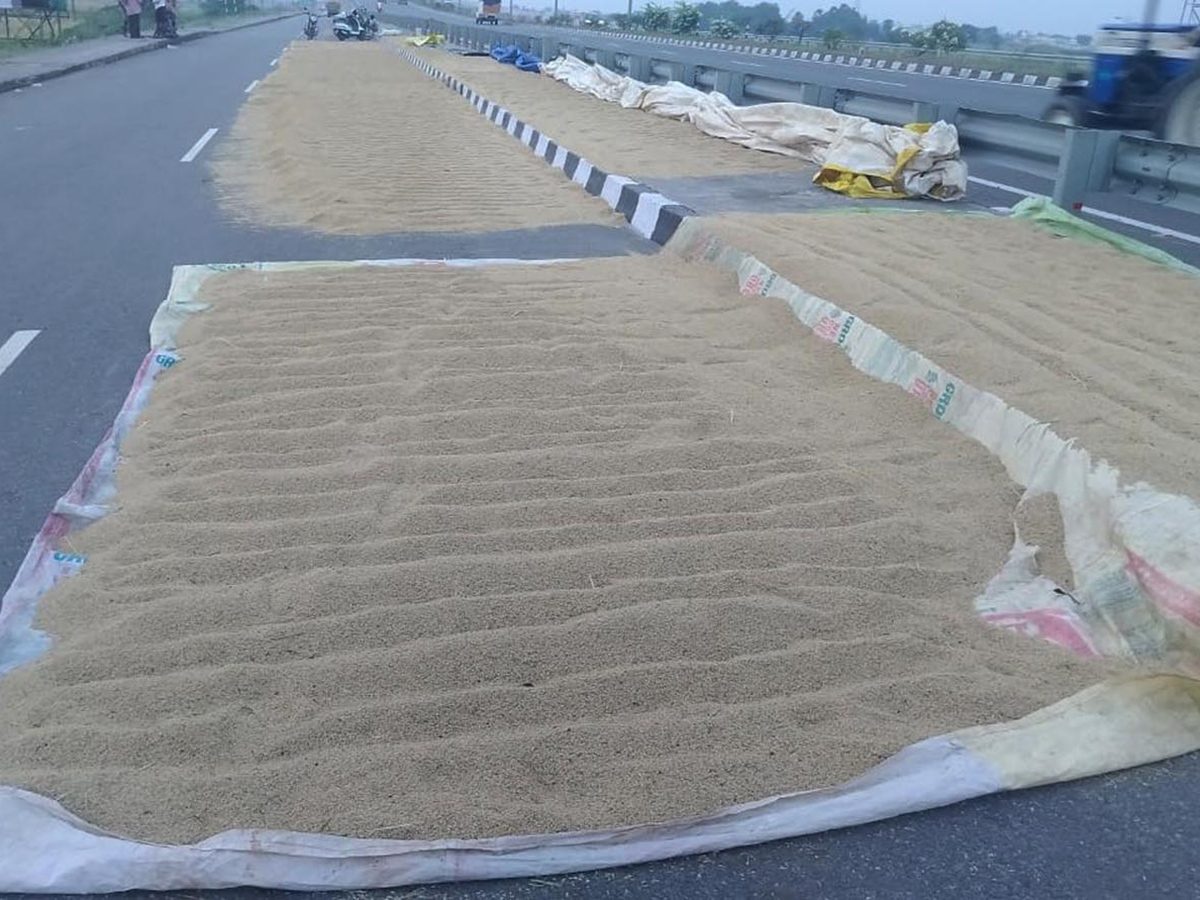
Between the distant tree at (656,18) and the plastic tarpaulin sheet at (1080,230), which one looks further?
the distant tree at (656,18)

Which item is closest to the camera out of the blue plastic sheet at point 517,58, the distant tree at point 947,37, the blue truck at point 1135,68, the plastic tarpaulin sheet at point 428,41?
the blue truck at point 1135,68

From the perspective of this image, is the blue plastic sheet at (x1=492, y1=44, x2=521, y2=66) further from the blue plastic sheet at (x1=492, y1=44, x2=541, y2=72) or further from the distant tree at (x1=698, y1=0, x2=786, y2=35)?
the distant tree at (x1=698, y1=0, x2=786, y2=35)

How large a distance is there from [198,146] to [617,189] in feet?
19.5

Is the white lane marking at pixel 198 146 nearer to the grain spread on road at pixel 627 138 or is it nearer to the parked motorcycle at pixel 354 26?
the grain spread on road at pixel 627 138

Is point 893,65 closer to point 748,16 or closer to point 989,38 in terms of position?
point 989,38

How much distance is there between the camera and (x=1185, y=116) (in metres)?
9.62

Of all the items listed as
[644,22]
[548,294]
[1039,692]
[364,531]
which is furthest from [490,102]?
[644,22]

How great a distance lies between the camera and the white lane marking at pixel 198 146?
461 inches

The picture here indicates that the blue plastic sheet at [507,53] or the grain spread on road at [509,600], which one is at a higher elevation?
the grain spread on road at [509,600]

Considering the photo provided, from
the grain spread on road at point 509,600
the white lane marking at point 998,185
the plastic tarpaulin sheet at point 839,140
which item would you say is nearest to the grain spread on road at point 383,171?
the plastic tarpaulin sheet at point 839,140

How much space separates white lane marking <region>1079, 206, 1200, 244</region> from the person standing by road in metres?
35.8

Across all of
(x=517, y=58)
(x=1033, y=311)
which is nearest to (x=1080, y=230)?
(x=1033, y=311)

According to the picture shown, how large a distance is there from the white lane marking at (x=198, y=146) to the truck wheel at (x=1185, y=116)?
917cm

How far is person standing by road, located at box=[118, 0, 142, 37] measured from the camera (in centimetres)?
3716
